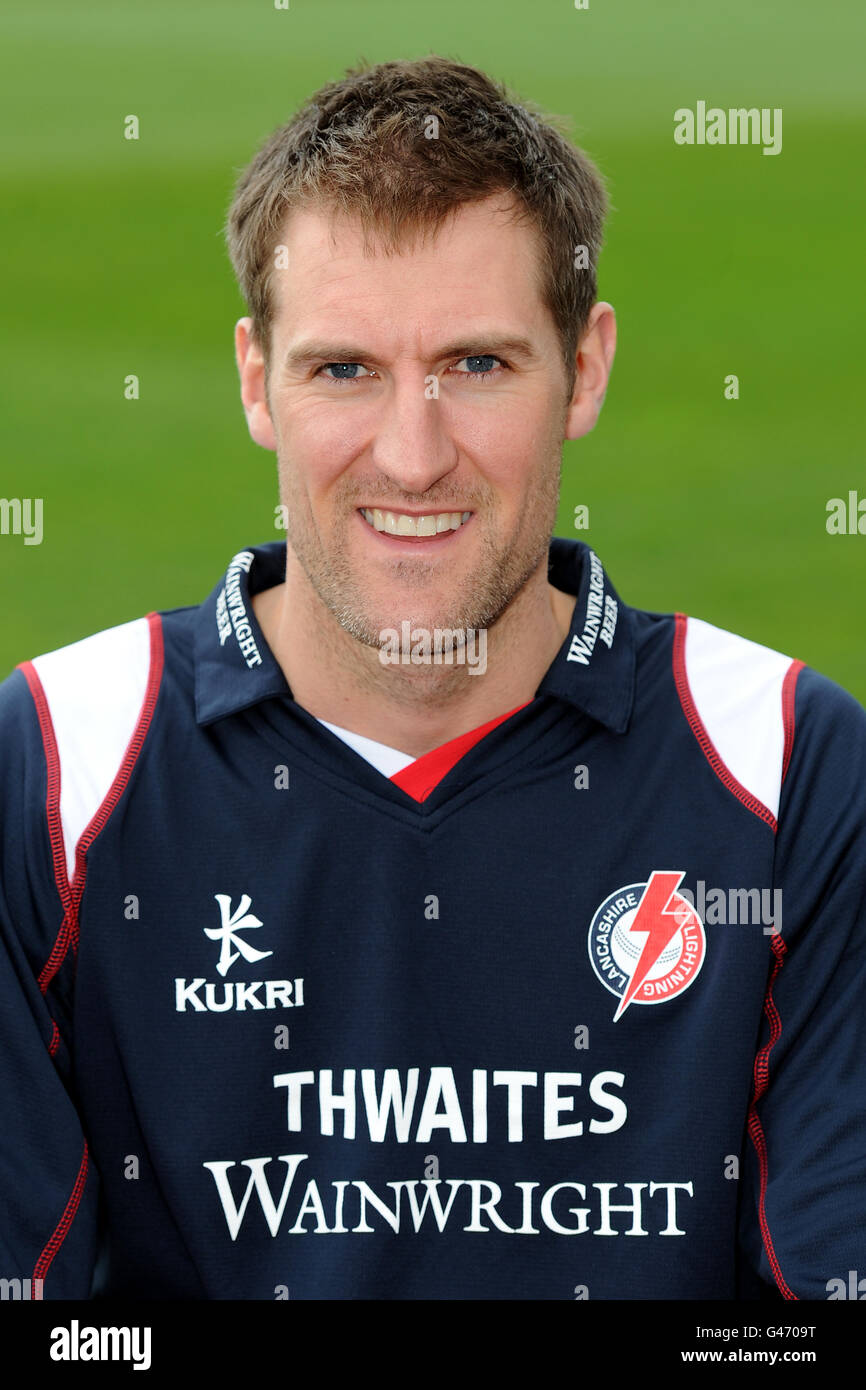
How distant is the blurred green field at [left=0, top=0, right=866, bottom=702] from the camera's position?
6910 millimetres

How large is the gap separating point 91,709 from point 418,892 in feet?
1.38

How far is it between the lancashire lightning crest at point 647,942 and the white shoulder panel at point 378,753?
28cm

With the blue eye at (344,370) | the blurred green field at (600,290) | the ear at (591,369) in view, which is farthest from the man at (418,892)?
the blurred green field at (600,290)

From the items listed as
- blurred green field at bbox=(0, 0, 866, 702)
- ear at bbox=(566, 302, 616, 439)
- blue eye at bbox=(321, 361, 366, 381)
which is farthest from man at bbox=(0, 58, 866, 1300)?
blurred green field at bbox=(0, 0, 866, 702)

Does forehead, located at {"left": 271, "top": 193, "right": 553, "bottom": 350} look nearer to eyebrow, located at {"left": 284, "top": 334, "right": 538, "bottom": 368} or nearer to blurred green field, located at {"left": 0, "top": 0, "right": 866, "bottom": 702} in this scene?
eyebrow, located at {"left": 284, "top": 334, "right": 538, "bottom": 368}

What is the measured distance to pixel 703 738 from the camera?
199cm

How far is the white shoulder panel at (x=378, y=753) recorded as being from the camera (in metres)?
2.00

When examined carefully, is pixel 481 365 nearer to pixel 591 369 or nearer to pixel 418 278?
pixel 418 278

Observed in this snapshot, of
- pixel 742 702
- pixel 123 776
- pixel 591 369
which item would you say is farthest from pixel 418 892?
pixel 591 369

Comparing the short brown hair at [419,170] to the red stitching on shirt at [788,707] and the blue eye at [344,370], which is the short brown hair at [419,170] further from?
the red stitching on shirt at [788,707]
